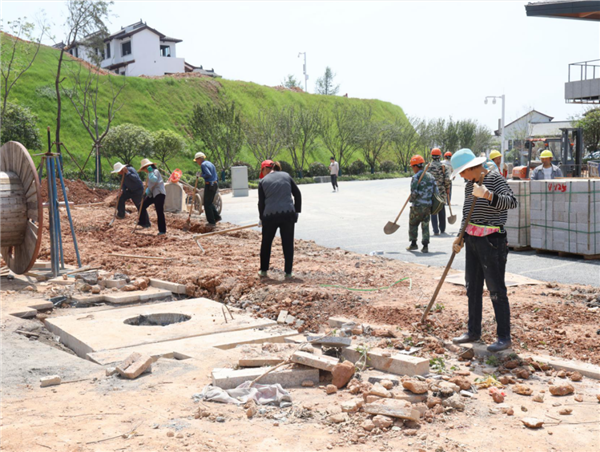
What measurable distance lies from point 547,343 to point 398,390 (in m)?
1.94

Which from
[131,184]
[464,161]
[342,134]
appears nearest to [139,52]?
[342,134]

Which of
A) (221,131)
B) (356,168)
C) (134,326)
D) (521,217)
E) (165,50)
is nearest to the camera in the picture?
(134,326)

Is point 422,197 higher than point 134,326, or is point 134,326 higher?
point 422,197

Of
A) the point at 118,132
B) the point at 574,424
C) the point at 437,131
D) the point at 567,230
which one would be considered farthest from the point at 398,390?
the point at 437,131

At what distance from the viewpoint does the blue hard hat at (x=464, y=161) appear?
5615 millimetres

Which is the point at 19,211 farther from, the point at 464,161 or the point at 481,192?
the point at 481,192

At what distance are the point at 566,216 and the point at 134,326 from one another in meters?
7.59

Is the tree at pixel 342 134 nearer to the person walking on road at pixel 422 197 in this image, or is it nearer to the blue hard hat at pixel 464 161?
the person walking on road at pixel 422 197

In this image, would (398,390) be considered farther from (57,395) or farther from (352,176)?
(352,176)

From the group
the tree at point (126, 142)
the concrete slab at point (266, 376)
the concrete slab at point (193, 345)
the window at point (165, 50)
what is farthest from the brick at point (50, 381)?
the window at point (165, 50)

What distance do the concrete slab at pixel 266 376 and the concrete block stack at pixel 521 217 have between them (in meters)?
7.71

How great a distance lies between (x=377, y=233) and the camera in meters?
15.0

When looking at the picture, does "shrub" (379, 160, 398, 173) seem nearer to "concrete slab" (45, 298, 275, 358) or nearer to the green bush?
the green bush

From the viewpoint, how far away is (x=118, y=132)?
35.9m
